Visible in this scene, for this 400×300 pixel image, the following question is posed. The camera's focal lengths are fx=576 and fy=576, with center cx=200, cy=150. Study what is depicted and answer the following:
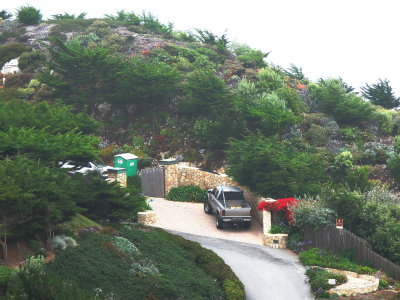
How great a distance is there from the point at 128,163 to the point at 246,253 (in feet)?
42.8

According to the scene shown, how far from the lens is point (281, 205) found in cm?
2786

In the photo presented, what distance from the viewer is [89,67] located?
43875 millimetres

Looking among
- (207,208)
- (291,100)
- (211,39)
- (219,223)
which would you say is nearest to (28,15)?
(211,39)

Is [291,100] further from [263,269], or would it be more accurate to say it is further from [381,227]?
[263,269]

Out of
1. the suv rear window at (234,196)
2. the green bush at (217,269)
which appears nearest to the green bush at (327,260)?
the green bush at (217,269)

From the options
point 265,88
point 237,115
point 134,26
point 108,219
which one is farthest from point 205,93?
point 134,26

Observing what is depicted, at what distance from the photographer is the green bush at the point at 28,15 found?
69438 mm

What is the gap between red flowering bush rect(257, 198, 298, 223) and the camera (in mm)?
27811

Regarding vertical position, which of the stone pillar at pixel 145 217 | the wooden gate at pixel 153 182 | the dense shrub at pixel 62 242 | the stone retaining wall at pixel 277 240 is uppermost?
the wooden gate at pixel 153 182

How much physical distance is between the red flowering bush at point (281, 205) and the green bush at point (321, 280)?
4881 millimetres

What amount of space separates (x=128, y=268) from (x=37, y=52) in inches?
1613

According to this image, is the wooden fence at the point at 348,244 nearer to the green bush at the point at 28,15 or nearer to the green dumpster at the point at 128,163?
the green dumpster at the point at 128,163

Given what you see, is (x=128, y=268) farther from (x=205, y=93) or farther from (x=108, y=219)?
(x=205, y=93)

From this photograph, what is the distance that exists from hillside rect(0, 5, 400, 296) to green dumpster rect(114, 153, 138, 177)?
2.05m
